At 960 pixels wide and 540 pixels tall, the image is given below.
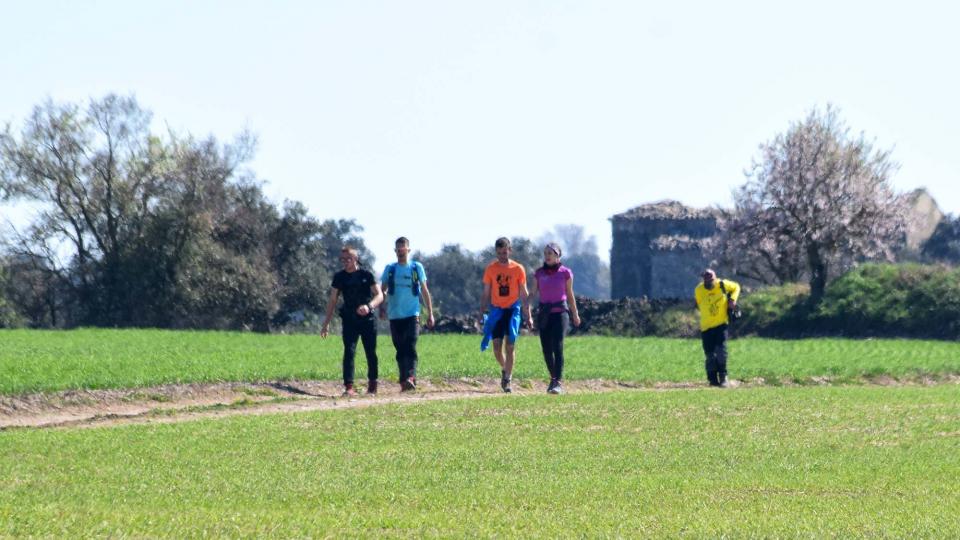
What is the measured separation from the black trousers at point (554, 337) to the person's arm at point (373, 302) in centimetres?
236

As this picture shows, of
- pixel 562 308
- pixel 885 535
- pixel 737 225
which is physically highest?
pixel 737 225

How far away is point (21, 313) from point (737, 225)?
32.4 m

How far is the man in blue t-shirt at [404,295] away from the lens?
883 inches

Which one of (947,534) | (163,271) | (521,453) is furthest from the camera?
(163,271)

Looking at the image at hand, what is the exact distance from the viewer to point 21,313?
7256 centimetres

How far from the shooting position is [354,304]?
22.4 meters

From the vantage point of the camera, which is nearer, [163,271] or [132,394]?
[132,394]

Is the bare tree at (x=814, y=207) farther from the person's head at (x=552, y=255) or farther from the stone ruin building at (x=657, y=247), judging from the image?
the person's head at (x=552, y=255)

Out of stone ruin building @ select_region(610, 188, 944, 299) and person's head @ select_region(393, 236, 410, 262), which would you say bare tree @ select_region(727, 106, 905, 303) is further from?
person's head @ select_region(393, 236, 410, 262)

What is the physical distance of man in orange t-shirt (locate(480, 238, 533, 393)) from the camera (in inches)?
891

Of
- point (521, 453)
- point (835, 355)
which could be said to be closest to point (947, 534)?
point (521, 453)

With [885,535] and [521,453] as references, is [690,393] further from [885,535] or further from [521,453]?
[885,535]

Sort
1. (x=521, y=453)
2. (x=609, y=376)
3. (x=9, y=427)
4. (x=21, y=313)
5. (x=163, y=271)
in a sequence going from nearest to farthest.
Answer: (x=521, y=453), (x=9, y=427), (x=609, y=376), (x=163, y=271), (x=21, y=313)

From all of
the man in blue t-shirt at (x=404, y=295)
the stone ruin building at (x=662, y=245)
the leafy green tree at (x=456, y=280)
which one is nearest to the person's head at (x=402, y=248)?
the man in blue t-shirt at (x=404, y=295)
